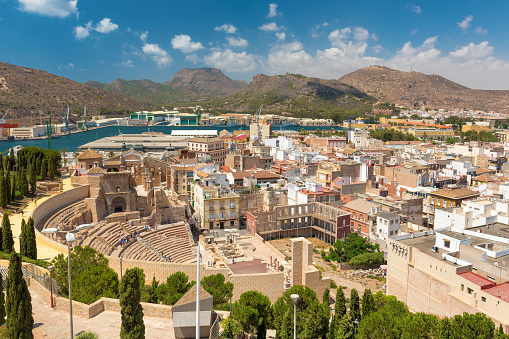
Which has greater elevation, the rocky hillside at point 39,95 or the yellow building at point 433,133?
the rocky hillside at point 39,95

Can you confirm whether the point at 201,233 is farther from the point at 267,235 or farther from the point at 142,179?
the point at 142,179

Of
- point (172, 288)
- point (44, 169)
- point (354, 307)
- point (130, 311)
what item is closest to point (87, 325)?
point (130, 311)

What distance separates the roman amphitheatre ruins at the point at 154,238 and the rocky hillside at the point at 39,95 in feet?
388

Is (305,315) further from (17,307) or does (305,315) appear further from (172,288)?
(17,307)

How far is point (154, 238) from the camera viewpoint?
101ft

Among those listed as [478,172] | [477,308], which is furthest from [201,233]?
[478,172]

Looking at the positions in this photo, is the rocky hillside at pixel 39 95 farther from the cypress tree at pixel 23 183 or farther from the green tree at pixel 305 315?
the green tree at pixel 305 315

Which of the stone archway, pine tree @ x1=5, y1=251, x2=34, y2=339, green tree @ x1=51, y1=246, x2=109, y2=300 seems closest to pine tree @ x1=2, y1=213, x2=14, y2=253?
green tree @ x1=51, y1=246, x2=109, y2=300

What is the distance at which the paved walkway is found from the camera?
13.3 m

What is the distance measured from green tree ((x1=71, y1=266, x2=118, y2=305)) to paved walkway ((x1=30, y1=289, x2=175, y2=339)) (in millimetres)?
1653

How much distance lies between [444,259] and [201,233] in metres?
21.3

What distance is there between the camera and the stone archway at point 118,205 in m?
34.4

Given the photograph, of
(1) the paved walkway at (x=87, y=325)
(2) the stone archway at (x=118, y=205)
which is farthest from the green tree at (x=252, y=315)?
(2) the stone archway at (x=118, y=205)

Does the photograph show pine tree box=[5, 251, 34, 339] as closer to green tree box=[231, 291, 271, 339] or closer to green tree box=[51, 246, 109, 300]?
green tree box=[51, 246, 109, 300]
